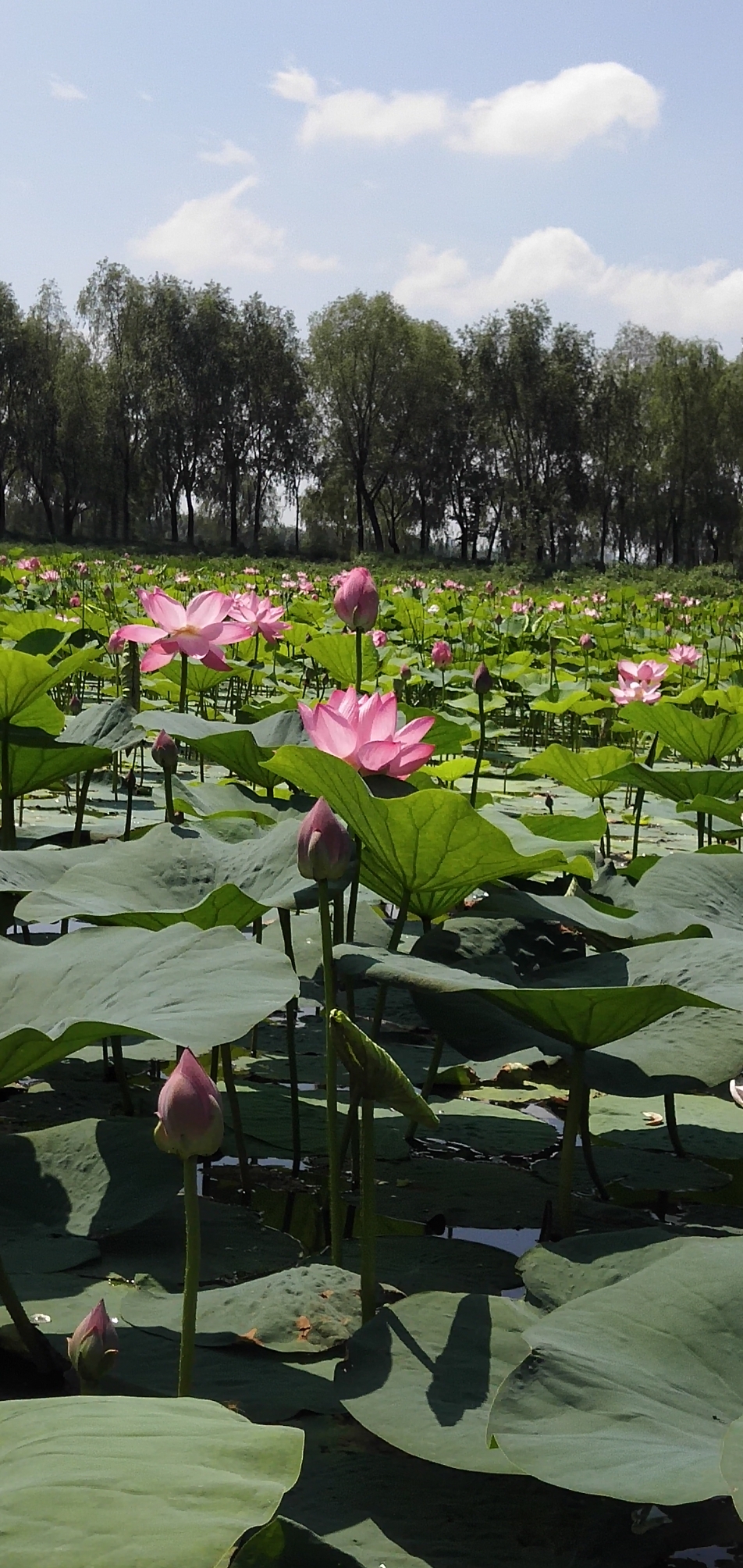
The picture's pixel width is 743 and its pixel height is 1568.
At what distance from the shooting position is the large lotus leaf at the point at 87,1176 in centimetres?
139

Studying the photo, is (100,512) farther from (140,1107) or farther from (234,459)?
(140,1107)

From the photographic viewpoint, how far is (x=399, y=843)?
1512 mm

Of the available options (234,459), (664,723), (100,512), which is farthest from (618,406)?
(664,723)

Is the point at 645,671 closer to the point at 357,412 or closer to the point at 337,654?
the point at 337,654

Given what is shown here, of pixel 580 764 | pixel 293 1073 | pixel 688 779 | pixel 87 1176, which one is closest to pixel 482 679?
pixel 580 764

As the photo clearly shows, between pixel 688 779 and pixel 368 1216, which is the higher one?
pixel 688 779

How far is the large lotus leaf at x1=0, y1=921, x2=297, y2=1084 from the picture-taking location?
3.45 ft

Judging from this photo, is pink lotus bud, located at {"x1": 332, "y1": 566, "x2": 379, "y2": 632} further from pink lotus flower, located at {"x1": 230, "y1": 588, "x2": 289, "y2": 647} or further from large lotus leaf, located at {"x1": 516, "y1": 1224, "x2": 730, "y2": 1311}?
large lotus leaf, located at {"x1": 516, "y1": 1224, "x2": 730, "y2": 1311}

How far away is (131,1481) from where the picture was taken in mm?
634

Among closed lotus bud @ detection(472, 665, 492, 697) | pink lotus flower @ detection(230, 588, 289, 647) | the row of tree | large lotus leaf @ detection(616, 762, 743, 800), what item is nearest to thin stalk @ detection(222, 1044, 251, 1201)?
large lotus leaf @ detection(616, 762, 743, 800)

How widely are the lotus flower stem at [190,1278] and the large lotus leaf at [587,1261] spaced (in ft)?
1.20

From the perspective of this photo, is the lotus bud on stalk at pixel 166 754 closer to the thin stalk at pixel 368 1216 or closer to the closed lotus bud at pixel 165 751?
the closed lotus bud at pixel 165 751

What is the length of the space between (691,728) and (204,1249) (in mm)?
2066

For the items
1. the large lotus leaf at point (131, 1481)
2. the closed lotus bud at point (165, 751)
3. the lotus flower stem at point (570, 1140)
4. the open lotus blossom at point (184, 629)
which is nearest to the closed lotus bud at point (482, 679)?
Answer: the open lotus blossom at point (184, 629)
